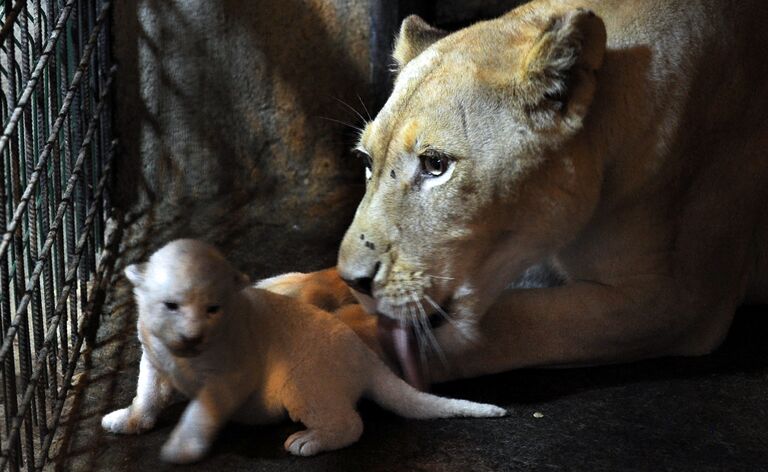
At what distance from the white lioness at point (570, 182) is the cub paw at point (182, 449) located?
612mm

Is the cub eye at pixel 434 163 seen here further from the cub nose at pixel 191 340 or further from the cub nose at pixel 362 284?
the cub nose at pixel 191 340

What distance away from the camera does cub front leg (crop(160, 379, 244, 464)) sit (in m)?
2.70

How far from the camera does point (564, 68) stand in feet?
9.36

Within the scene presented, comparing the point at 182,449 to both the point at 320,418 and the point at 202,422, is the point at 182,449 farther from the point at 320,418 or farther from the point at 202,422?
the point at 320,418

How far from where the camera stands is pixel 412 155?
2.95 meters

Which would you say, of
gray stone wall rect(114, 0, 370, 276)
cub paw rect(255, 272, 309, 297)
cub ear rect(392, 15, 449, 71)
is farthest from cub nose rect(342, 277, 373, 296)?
gray stone wall rect(114, 0, 370, 276)

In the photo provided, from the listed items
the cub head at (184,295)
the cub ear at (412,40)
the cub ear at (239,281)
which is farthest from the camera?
the cub ear at (412,40)

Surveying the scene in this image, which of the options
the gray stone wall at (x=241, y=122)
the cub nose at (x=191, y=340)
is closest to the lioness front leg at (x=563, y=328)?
the cub nose at (x=191, y=340)

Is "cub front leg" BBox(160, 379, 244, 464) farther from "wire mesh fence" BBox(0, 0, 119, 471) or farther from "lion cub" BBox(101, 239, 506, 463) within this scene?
"wire mesh fence" BBox(0, 0, 119, 471)

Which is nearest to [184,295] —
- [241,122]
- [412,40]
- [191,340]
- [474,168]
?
[191,340]

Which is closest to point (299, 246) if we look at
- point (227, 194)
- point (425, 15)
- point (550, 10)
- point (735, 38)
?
point (227, 194)

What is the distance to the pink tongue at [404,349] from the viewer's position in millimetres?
3129

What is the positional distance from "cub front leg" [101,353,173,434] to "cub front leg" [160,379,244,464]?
0.52 ft

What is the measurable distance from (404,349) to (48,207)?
3.58 feet
